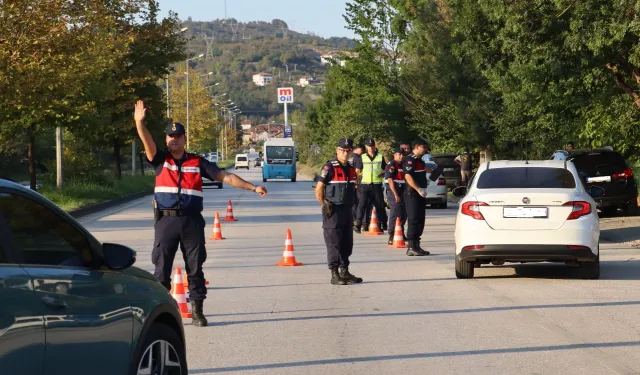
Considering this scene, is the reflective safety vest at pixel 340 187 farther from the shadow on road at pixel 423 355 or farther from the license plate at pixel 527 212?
the shadow on road at pixel 423 355

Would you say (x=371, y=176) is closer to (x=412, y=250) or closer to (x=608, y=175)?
(x=412, y=250)

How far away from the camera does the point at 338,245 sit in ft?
46.4

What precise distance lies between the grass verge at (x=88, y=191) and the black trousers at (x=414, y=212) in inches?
638

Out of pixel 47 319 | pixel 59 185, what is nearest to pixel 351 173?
pixel 47 319

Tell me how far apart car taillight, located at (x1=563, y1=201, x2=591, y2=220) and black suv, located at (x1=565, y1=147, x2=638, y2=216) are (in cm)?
1289

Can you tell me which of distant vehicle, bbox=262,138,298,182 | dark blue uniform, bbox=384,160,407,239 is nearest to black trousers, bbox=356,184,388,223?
dark blue uniform, bbox=384,160,407,239

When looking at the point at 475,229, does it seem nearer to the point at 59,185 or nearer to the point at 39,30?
the point at 39,30

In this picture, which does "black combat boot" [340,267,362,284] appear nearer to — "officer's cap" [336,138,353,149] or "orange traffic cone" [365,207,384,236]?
"officer's cap" [336,138,353,149]

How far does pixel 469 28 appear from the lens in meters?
28.3

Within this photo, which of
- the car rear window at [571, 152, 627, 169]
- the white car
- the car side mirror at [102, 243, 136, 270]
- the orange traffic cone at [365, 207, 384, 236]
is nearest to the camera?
the car side mirror at [102, 243, 136, 270]

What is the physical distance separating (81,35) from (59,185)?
397 inches

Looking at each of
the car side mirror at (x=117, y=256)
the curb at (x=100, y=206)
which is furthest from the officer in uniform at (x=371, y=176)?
the car side mirror at (x=117, y=256)

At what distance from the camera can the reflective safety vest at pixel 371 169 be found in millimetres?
22625

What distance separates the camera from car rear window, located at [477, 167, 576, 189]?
14719 mm
